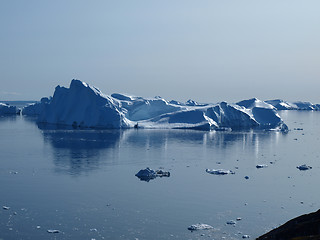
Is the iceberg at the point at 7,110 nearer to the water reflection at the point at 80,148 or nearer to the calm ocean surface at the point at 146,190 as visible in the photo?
the water reflection at the point at 80,148

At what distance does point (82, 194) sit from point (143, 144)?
16.6 meters

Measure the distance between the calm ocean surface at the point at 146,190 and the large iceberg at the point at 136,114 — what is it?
14779 mm

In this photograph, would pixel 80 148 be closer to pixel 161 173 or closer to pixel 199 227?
pixel 161 173

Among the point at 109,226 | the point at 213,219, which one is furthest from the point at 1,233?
the point at 213,219

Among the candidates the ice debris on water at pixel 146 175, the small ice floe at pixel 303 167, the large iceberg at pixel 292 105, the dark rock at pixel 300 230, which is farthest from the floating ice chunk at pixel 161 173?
the large iceberg at pixel 292 105

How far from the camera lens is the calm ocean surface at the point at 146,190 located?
1387 cm

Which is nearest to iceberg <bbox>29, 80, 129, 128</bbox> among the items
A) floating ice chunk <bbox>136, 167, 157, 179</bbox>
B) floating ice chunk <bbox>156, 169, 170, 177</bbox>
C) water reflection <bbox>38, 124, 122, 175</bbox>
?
water reflection <bbox>38, 124, 122, 175</bbox>

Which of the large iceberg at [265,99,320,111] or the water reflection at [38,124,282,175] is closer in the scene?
the water reflection at [38,124,282,175]

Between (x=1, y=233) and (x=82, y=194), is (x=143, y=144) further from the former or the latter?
(x=1, y=233)

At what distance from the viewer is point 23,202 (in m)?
16.4

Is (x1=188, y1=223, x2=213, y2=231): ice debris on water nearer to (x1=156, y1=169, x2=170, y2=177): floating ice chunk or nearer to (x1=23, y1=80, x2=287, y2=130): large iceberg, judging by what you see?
(x1=156, y1=169, x2=170, y2=177): floating ice chunk

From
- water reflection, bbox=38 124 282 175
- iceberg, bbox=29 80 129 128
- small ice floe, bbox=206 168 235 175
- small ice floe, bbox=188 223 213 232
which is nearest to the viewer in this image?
small ice floe, bbox=188 223 213 232

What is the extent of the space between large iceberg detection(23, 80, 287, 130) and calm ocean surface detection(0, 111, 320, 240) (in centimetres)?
1478

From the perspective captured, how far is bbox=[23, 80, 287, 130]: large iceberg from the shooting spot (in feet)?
158
